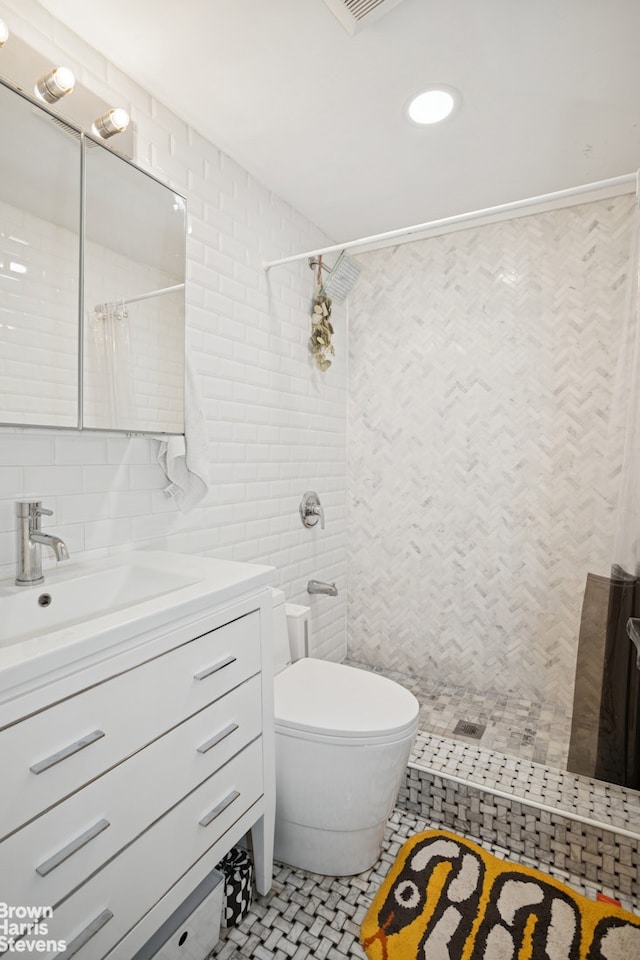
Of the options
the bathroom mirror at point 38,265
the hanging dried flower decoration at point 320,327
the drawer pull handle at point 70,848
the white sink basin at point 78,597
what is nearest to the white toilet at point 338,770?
the white sink basin at point 78,597

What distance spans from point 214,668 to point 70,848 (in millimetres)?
420

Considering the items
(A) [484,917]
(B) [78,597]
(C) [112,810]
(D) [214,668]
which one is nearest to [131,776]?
(C) [112,810]

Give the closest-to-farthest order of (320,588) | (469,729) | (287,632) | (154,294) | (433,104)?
(154,294), (433,104), (287,632), (469,729), (320,588)

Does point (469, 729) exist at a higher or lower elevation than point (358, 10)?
lower

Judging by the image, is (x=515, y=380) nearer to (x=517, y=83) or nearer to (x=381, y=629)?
(x=517, y=83)

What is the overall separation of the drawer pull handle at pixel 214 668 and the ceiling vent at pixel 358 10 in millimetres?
1710

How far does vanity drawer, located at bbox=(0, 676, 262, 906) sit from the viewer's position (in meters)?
0.82

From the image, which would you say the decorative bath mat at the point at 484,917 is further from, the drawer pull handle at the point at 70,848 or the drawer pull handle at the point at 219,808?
the drawer pull handle at the point at 70,848

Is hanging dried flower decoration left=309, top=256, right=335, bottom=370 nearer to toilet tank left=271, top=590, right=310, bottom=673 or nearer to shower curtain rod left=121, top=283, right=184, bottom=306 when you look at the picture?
shower curtain rod left=121, top=283, right=184, bottom=306

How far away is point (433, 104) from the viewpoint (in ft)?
5.60

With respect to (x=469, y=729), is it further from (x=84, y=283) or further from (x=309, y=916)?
(x=84, y=283)

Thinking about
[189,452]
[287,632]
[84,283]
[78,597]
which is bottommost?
[287,632]

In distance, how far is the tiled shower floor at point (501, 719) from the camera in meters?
2.02

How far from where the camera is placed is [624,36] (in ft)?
4.68
